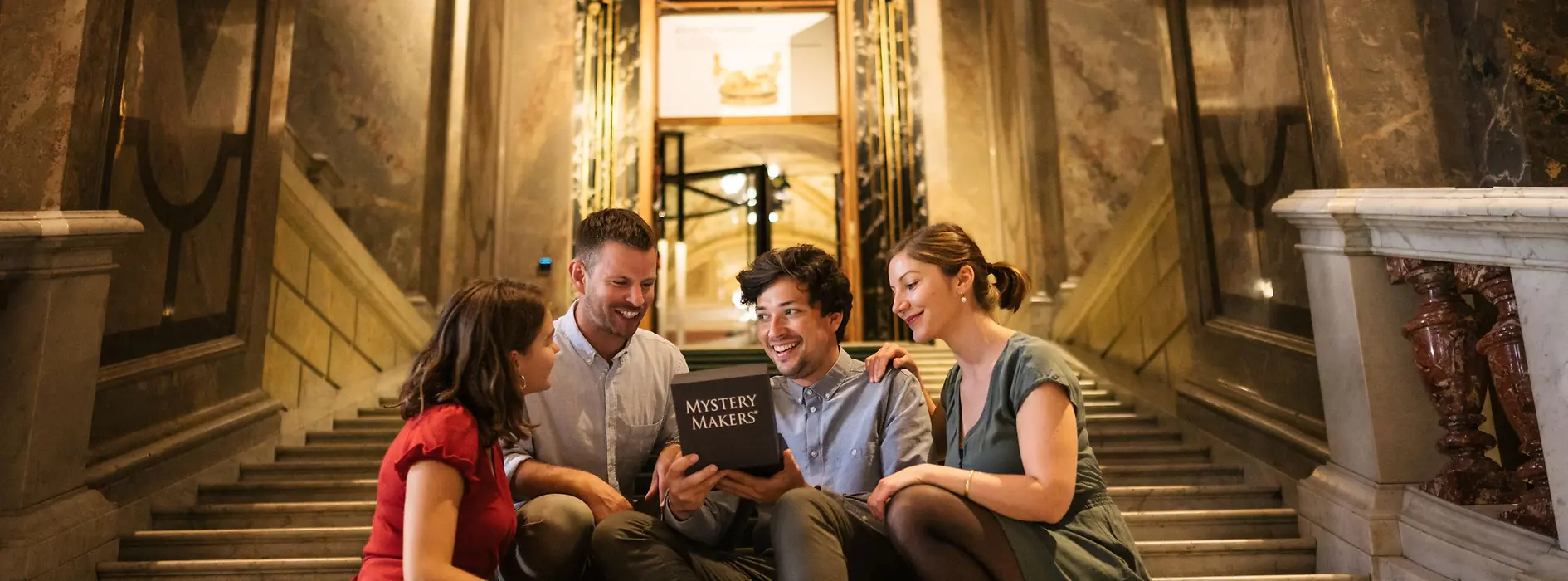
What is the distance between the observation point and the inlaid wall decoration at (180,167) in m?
2.74

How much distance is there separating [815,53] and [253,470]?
5.88 m

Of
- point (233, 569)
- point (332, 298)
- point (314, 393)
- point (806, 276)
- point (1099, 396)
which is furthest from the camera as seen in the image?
point (332, 298)

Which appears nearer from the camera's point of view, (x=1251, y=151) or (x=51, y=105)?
(x=51, y=105)

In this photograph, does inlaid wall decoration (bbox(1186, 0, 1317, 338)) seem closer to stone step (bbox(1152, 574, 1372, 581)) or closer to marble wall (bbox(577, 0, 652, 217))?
stone step (bbox(1152, 574, 1372, 581))

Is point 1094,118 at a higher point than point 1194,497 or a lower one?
higher

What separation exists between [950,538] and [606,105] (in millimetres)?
6464

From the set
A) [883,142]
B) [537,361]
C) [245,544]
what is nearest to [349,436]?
[245,544]

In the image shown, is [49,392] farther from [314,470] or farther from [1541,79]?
[1541,79]

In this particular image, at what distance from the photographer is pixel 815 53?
25.5 ft

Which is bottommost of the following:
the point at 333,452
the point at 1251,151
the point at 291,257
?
the point at 333,452

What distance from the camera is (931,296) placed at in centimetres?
185

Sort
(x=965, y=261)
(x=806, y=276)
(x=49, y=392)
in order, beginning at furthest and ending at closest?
(x=49, y=392) → (x=806, y=276) → (x=965, y=261)

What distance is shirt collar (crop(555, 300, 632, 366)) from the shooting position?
215cm

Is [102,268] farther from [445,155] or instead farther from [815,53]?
[815,53]
